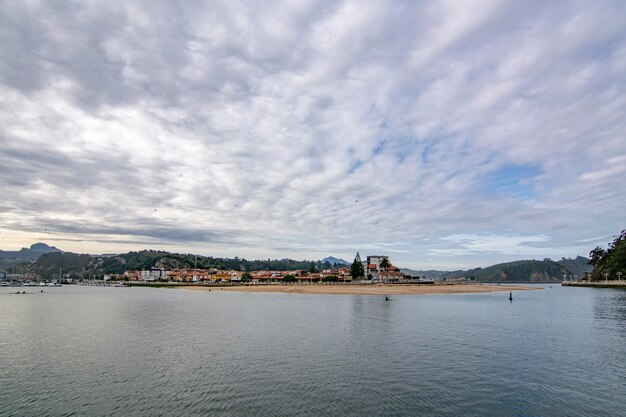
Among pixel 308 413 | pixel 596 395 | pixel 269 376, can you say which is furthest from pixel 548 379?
pixel 269 376

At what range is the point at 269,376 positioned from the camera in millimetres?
28391

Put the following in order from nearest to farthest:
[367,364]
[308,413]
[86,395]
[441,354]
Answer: [308,413]
[86,395]
[367,364]
[441,354]

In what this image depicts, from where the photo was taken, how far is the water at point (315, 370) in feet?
74.6

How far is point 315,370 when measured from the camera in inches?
1182

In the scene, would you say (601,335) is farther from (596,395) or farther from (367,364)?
(367,364)

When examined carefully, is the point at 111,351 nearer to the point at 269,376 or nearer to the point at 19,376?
the point at 19,376

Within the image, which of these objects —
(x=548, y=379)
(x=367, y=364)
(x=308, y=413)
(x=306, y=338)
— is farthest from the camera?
(x=306, y=338)

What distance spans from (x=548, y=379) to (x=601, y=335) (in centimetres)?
2534

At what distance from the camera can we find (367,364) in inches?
1259

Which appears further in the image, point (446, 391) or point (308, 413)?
point (446, 391)

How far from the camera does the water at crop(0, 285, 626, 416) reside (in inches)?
895

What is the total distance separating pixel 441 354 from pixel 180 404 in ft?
76.8

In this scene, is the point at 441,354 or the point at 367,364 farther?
the point at 441,354

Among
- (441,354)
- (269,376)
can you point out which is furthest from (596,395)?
(269,376)
